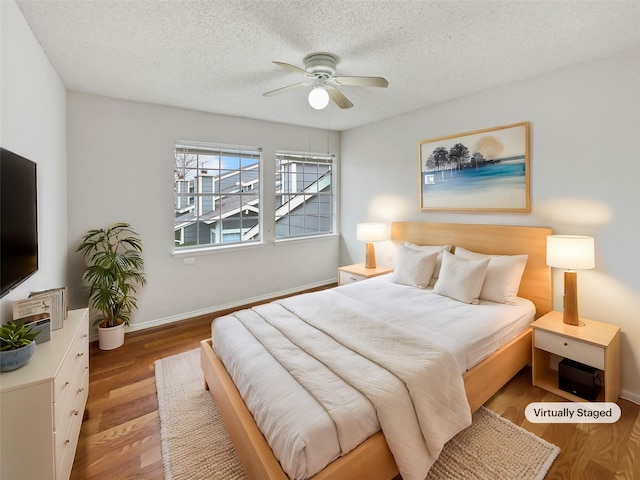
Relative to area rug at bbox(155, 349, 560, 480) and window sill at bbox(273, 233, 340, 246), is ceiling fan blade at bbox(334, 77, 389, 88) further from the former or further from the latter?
window sill at bbox(273, 233, 340, 246)

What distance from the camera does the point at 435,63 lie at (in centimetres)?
258

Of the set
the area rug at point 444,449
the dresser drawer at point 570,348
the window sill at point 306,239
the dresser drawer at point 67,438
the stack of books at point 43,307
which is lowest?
the area rug at point 444,449

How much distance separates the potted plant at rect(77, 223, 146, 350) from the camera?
2992mm

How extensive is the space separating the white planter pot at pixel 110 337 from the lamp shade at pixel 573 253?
13.3 feet

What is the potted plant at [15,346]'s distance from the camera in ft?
4.51

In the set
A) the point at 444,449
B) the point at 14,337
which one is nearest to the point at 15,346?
the point at 14,337

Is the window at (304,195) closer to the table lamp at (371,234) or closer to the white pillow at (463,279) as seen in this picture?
the table lamp at (371,234)

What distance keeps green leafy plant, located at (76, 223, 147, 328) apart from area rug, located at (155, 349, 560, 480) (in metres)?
1.28

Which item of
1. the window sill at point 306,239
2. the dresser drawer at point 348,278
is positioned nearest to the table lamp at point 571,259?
the dresser drawer at point 348,278

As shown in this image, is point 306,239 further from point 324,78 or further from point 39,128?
point 39,128

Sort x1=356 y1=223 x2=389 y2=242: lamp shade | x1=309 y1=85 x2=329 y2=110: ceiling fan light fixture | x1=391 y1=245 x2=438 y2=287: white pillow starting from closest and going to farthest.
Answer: x1=309 y1=85 x2=329 y2=110: ceiling fan light fixture, x1=391 y1=245 x2=438 y2=287: white pillow, x1=356 y1=223 x2=389 y2=242: lamp shade

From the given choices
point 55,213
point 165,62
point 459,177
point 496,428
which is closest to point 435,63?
point 459,177

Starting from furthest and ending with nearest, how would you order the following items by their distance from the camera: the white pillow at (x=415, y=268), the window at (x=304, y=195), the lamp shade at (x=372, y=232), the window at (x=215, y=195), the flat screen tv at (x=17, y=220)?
the window at (x=304, y=195) < the lamp shade at (x=372, y=232) < the window at (x=215, y=195) < the white pillow at (x=415, y=268) < the flat screen tv at (x=17, y=220)

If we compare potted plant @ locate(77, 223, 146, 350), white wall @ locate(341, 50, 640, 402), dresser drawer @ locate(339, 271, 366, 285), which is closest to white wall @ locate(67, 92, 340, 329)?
potted plant @ locate(77, 223, 146, 350)
